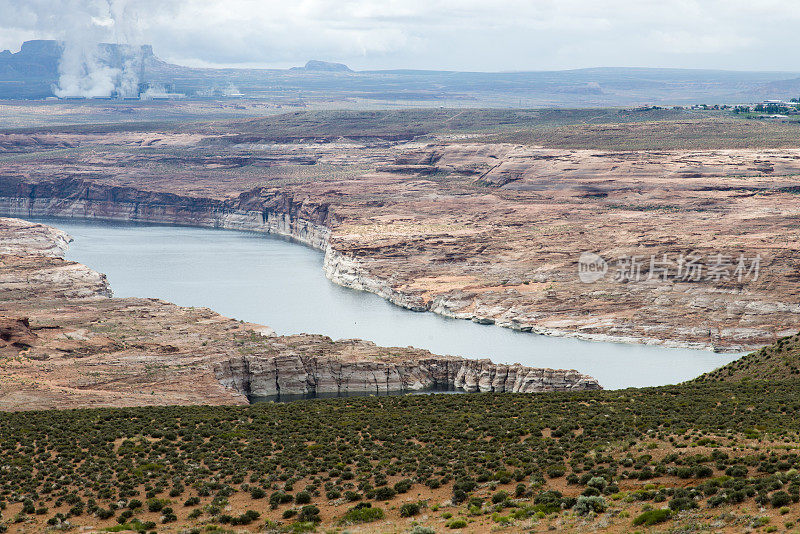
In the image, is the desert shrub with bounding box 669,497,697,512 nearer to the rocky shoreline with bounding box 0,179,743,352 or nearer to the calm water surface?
the calm water surface

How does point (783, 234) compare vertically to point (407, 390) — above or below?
above

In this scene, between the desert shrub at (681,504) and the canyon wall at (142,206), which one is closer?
the desert shrub at (681,504)

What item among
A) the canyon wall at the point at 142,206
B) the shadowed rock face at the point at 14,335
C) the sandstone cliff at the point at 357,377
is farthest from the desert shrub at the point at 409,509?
the canyon wall at the point at 142,206

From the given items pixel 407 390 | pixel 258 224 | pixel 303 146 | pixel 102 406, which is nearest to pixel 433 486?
pixel 102 406

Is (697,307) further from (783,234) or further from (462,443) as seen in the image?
(462,443)

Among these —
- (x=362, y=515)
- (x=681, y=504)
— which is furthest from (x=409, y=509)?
(x=681, y=504)

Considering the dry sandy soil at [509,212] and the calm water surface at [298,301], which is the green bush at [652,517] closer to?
the calm water surface at [298,301]
